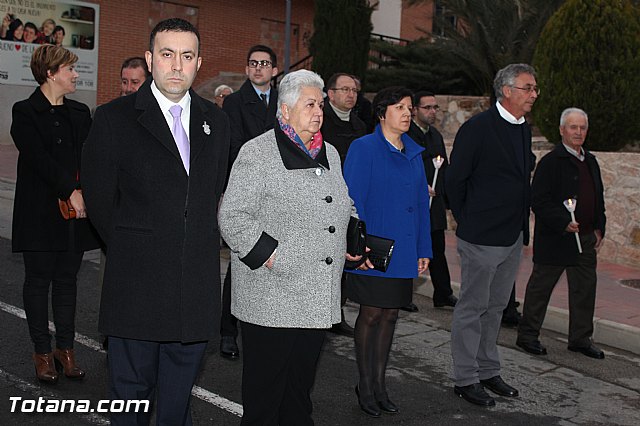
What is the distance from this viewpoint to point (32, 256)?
5.38m

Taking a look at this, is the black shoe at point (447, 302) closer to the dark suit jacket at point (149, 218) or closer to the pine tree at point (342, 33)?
the dark suit jacket at point (149, 218)

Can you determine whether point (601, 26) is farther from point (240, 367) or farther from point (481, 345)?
point (240, 367)

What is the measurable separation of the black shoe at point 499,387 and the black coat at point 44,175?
2.87m

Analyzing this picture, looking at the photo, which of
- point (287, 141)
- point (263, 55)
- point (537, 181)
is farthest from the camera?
point (537, 181)

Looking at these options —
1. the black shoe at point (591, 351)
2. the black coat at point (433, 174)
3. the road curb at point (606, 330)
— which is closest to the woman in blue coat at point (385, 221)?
the black shoe at point (591, 351)

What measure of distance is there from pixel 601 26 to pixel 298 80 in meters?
A: 9.04

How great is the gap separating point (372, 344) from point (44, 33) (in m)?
20.6

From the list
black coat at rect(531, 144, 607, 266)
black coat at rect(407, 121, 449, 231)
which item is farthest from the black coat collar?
black coat at rect(407, 121, 449, 231)

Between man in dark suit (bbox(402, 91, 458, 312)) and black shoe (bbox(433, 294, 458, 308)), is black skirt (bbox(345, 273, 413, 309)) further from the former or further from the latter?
black shoe (bbox(433, 294, 458, 308))

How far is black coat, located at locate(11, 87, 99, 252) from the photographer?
521 centimetres

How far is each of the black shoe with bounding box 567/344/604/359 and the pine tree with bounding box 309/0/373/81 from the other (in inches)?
555

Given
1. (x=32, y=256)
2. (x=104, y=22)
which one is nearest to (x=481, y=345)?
(x=32, y=256)

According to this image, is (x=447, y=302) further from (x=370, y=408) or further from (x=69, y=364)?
(x=69, y=364)

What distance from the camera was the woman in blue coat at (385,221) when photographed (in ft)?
16.7
